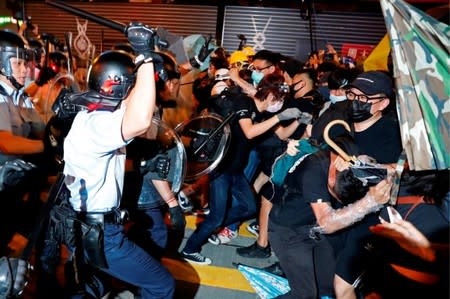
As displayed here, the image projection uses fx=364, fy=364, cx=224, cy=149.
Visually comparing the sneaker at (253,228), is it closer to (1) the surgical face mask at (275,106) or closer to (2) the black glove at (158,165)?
(1) the surgical face mask at (275,106)

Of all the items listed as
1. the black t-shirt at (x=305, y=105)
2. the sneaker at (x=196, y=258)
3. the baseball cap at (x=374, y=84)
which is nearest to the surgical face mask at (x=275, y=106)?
the black t-shirt at (x=305, y=105)

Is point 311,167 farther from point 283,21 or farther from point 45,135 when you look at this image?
point 283,21

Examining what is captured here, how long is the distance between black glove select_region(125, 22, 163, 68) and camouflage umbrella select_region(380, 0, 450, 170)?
138 cm

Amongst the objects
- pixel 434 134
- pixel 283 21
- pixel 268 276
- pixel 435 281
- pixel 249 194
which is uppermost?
pixel 283 21

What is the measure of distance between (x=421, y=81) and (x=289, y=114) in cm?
199

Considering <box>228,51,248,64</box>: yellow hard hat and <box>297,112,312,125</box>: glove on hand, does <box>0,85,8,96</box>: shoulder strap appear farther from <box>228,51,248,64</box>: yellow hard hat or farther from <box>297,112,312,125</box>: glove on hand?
<box>228,51,248,64</box>: yellow hard hat

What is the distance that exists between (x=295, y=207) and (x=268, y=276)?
1352 millimetres

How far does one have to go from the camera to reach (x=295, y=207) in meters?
3.07

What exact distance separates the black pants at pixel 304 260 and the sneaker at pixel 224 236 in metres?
1.73

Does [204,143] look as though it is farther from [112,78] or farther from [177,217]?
[112,78]

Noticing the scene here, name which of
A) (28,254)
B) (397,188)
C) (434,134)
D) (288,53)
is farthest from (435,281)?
(288,53)

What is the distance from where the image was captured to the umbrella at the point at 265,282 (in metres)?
3.79

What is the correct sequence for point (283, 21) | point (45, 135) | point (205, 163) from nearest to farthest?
1. point (45, 135)
2. point (205, 163)
3. point (283, 21)

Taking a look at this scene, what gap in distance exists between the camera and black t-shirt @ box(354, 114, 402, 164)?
3.18 m
